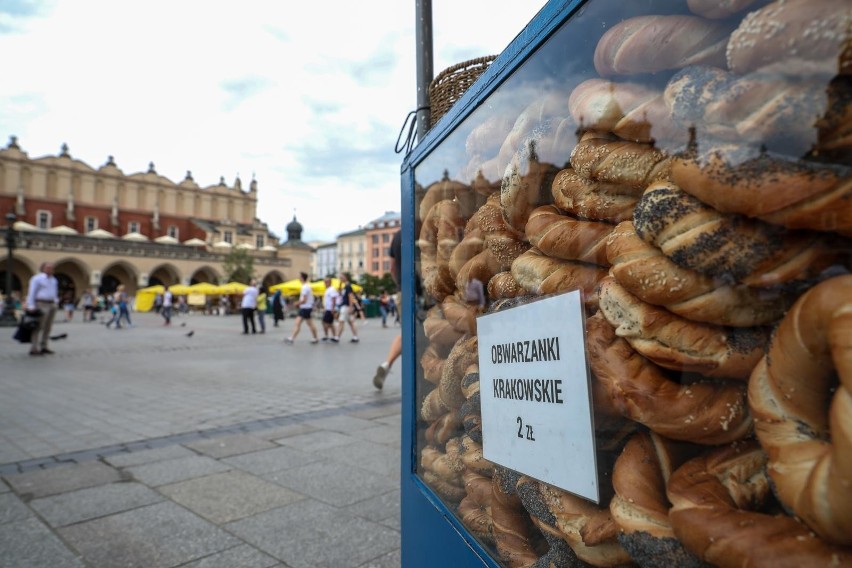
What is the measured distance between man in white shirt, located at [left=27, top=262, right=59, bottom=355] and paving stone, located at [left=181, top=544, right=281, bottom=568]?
10.1 m

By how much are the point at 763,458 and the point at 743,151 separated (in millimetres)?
406

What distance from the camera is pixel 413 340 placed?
1.88 m

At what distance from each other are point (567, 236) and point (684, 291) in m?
0.28

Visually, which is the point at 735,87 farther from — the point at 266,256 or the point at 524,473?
the point at 266,256

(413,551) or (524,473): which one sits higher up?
(524,473)

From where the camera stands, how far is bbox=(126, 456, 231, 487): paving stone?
3.44 meters

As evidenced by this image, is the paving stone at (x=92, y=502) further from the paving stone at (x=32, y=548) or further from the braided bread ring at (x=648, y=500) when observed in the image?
the braided bread ring at (x=648, y=500)

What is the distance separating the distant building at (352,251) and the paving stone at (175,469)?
342 feet

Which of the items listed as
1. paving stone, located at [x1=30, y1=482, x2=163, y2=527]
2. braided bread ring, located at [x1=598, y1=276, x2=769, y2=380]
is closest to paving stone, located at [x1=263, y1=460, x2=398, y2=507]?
paving stone, located at [x1=30, y1=482, x2=163, y2=527]

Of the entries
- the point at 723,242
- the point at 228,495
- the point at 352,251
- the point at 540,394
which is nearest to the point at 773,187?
the point at 723,242

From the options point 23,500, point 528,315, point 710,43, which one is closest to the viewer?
point 710,43

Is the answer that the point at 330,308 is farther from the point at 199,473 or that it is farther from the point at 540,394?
the point at 540,394

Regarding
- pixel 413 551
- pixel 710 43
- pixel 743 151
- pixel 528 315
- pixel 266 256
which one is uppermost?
pixel 266 256

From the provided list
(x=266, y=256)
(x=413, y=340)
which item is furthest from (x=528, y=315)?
(x=266, y=256)
